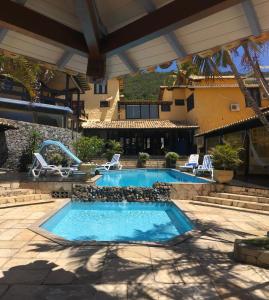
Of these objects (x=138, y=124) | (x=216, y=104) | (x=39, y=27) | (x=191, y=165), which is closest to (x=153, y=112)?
(x=138, y=124)

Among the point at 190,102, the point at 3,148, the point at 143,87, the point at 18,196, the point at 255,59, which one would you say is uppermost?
the point at 143,87

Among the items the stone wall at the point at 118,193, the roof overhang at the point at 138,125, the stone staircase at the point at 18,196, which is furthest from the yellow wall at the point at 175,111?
the stone staircase at the point at 18,196

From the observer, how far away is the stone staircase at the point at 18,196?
988 cm

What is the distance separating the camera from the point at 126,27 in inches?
136

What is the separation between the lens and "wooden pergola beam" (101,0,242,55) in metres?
2.68

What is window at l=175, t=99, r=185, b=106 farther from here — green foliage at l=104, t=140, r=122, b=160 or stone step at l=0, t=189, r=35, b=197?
stone step at l=0, t=189, r=35, b=197

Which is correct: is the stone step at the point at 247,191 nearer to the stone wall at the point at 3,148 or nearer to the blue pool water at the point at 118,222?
the blue pool water at the point at 118,222

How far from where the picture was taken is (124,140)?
32.8 metres

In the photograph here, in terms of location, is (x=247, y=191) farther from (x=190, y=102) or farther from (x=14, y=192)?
(x=190, y=102)

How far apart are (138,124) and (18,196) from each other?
2217 centimetres

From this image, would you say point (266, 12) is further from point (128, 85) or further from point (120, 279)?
point (128, 85)

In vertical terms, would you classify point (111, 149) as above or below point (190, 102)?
below

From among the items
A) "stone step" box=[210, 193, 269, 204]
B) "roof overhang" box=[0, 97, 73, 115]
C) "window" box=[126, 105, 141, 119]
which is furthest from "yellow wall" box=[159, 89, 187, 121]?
"stone step" box=[210, 193, 269, 204]

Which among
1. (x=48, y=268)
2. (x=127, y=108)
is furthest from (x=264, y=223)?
(x=127, y=108)
